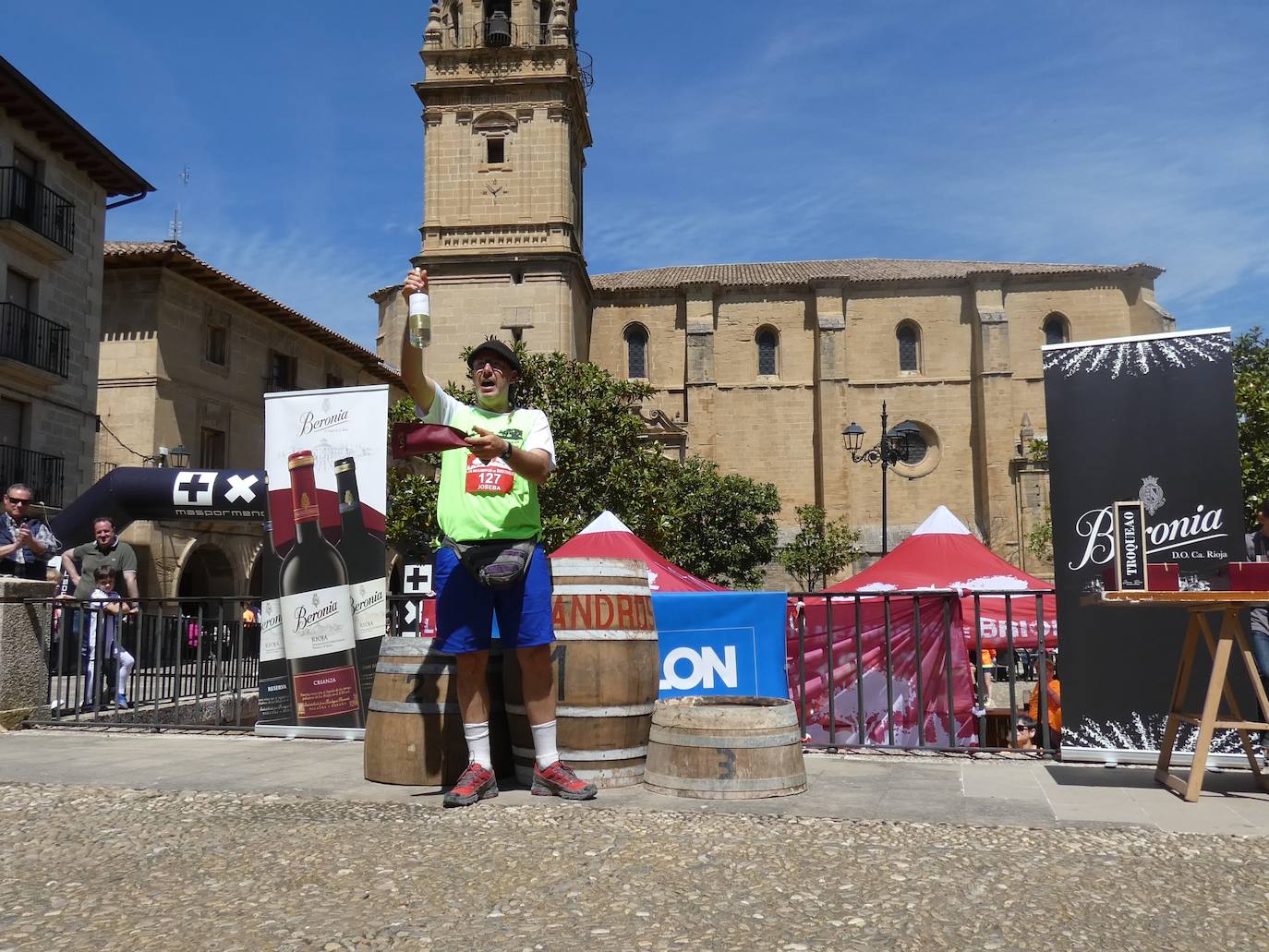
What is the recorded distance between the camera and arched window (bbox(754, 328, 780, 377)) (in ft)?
147

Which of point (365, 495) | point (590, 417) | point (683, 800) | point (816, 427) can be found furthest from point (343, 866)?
point (816, 427)

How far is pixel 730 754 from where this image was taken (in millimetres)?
4457

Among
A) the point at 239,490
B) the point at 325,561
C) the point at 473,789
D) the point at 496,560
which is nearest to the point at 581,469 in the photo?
the point at 239,490

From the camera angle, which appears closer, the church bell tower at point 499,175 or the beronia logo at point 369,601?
the beronia logo at point 369,601

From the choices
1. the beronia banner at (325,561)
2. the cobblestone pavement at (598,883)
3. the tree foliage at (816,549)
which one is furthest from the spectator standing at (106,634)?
the tree foliage at (816,549)

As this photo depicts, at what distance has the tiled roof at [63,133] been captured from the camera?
19.5 metres

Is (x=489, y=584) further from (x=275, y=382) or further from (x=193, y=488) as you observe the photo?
(x=275, y=382)

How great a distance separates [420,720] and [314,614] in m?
2.21

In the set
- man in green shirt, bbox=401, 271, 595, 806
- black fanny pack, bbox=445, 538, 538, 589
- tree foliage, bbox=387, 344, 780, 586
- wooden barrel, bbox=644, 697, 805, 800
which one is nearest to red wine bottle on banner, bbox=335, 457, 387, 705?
man in green shirt, bbox=401, 271, 595, 806

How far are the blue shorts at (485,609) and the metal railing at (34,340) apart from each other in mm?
19277

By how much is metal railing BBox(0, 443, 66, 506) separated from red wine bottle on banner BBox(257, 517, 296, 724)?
50.7ft

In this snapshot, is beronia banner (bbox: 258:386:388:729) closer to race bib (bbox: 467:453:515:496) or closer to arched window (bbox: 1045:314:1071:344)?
race bib (bbox: 467:453:515:496)

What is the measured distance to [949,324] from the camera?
1741 inches

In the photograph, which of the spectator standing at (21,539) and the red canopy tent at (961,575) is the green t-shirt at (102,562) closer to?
the spectator standing at (21,539)
